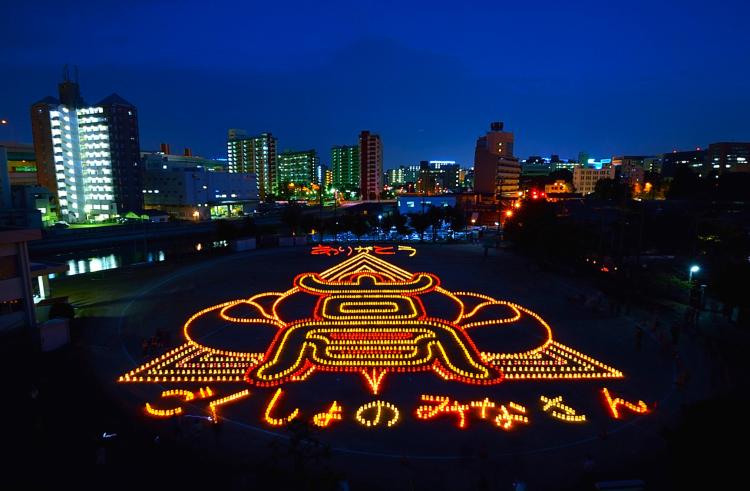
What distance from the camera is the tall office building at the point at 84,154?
88.6 m

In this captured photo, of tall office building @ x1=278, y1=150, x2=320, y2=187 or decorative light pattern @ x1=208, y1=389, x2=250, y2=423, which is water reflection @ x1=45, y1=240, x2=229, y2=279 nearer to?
decorative light pattern @ x1=208, y1=389, x2=250, y2=423

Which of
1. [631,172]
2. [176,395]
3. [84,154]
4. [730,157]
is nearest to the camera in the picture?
[176,395]

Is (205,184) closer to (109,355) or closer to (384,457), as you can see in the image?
(109,355)

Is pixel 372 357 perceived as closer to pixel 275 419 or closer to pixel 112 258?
pixel 275 419

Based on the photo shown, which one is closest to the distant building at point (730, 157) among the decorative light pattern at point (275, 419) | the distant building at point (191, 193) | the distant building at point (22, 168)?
the distant building at point (191, 193)

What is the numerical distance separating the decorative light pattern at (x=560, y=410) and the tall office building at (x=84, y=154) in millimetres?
94223

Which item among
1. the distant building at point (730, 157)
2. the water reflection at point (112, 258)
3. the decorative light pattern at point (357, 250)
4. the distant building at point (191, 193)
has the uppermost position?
the distant building at point (730, 157)

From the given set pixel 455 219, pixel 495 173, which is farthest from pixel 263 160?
pixel 455 219

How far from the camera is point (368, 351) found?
68.9 ft

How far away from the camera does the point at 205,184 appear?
103250mm

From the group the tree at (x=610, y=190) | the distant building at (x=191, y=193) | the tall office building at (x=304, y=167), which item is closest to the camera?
the tree at (x=610, y=190)

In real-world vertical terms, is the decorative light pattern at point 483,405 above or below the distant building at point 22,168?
below

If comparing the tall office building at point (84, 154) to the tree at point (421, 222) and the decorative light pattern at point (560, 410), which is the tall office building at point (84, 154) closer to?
the tree at point (421, 222)

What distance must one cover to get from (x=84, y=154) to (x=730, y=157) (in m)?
187
